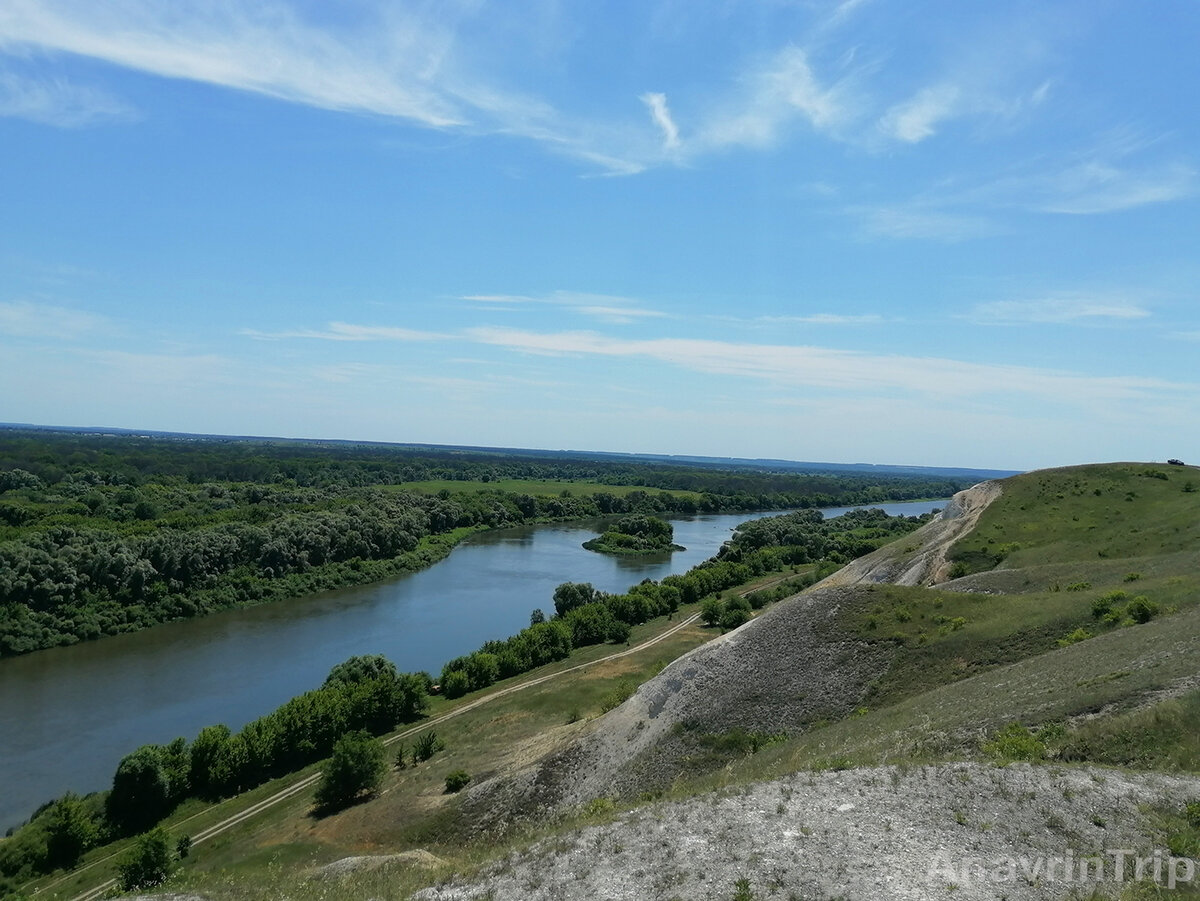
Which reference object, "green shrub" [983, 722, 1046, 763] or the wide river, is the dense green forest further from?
"green shrub" [983, 722, 1046, 763]

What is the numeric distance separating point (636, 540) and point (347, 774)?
8501cm

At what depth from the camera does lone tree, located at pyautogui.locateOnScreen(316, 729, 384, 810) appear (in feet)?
92.8

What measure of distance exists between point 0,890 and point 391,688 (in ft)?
57.9

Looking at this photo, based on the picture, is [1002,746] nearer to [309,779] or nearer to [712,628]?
[309,779]

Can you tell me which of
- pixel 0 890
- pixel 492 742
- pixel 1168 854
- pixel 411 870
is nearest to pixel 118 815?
pixel 0 890

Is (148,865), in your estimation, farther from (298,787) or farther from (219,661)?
(219,661)

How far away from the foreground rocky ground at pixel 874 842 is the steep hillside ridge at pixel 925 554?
26.5m

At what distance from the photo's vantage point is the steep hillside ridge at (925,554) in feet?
143

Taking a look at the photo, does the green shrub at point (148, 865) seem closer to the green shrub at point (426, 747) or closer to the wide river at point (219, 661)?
the green shrub at point (426, 747)

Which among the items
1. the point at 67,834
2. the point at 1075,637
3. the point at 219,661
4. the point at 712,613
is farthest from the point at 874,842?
the point at 219,661

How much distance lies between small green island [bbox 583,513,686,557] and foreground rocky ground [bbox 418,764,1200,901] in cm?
9178

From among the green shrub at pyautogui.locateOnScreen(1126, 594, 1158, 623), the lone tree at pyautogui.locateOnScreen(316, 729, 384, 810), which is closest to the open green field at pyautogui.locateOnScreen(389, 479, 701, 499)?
the lone tree at pyautogui.locateOnScreen(316, 729, 384, 810)

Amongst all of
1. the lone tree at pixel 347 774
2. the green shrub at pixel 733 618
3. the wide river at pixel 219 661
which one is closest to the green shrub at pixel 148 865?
the lone tree at pixel 347 774

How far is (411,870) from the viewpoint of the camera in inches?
642
